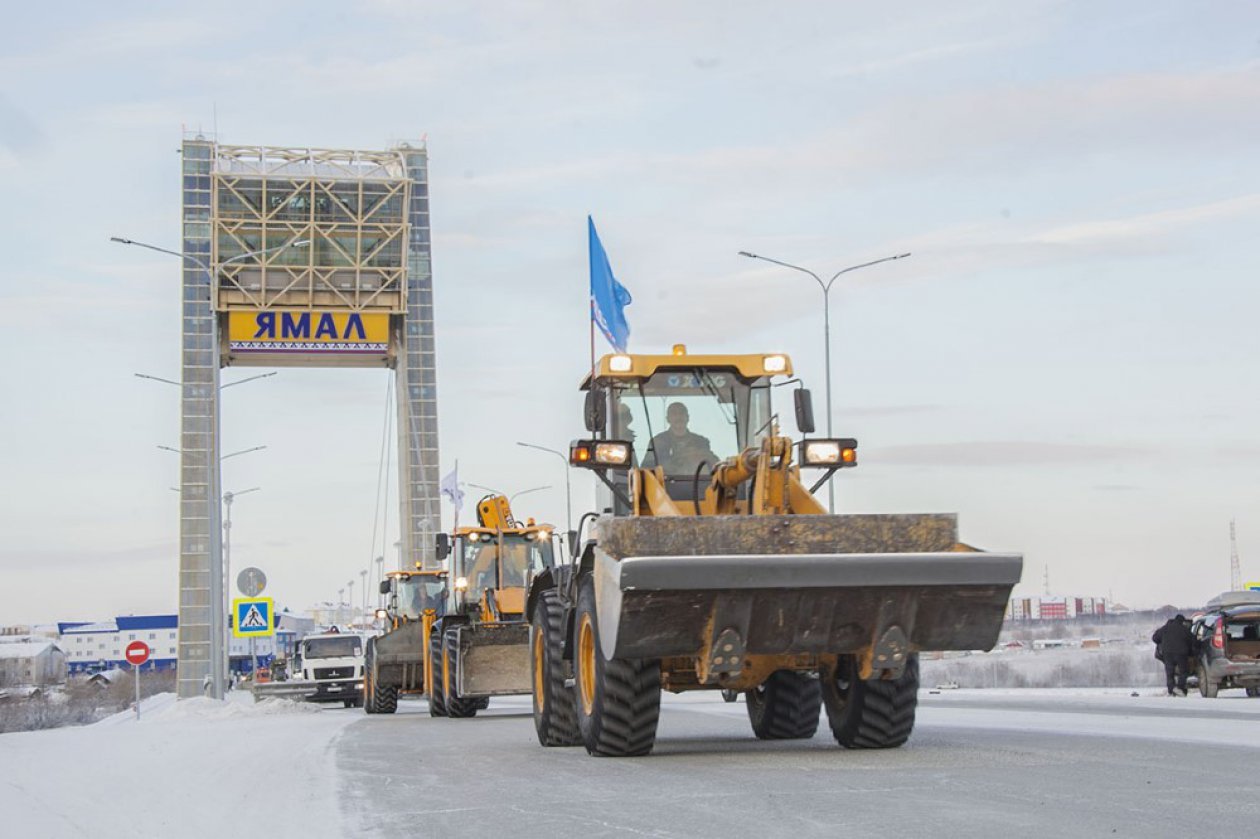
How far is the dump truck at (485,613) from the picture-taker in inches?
1013

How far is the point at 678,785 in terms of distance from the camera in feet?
37.0

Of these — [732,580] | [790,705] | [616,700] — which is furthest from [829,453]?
[790,705]

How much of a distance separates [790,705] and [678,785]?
4.99m

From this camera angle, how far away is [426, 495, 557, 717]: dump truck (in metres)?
25.7

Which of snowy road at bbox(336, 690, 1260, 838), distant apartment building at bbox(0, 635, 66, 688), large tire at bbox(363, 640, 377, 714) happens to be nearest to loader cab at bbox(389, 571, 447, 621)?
large tire at bbox(363, 640, 377, 714)

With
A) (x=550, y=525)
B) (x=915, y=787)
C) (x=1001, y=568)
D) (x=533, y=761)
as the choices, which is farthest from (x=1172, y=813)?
(x=550, y=525)

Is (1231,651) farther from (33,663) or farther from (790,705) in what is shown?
(33,663)

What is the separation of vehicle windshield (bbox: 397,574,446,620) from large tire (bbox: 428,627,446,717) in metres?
5.07

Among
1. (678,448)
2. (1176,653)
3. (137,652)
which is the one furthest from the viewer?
(137,652)

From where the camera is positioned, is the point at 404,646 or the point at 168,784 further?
the point at 404,646

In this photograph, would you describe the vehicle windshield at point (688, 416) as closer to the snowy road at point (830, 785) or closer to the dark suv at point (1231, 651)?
the snowy road at point (830, 785)

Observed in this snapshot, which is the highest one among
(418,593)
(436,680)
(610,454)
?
(610,454)

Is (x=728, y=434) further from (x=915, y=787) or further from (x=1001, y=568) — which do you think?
(x=915, y=787)

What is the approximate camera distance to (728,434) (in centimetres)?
1504
